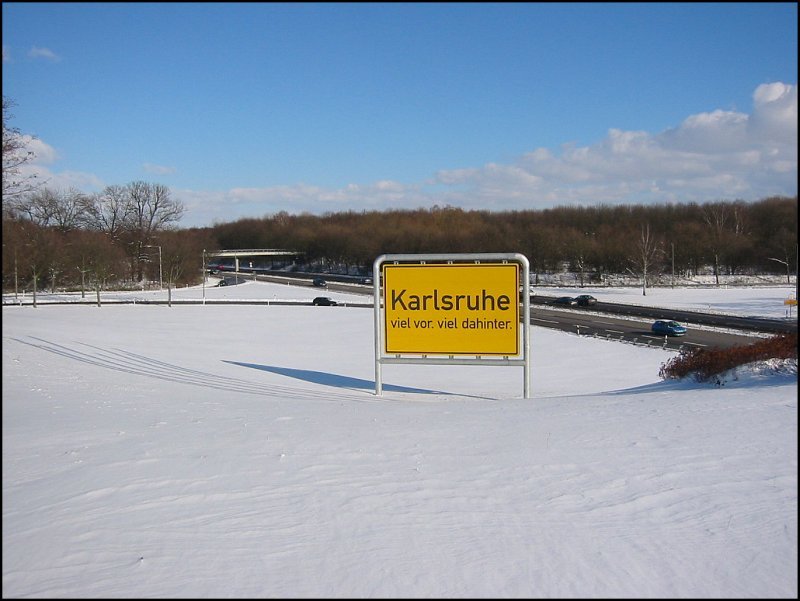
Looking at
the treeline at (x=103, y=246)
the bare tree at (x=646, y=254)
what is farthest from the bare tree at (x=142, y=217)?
the bare tree at (x=646, y=254)

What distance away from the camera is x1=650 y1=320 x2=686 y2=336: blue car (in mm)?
34250

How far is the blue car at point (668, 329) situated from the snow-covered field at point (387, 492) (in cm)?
2238

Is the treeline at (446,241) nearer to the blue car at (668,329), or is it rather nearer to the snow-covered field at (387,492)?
the blue car at (668,329)

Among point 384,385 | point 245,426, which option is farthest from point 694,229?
point 245,426

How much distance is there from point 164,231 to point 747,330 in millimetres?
61121

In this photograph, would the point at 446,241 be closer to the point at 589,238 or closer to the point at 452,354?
the point at 589,238

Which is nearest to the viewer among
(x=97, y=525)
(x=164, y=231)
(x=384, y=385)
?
(x=97, y=525)

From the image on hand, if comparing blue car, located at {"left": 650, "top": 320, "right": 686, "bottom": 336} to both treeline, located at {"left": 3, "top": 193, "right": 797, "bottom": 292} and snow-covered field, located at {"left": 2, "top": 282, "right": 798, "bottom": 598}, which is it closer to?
treeline, located at {"left": 3, "top": 193, "right": 797, "bottom": 292}

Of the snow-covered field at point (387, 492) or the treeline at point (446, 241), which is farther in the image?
the treeline at point (446, 241)

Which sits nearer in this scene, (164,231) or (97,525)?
(97,525)

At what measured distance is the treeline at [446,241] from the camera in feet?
174

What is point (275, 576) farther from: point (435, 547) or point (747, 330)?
point (747, 330)

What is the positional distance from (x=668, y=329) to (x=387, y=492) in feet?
105

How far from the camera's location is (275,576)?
14.5 feet
